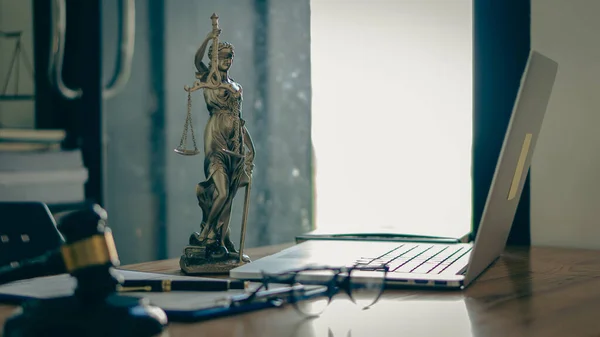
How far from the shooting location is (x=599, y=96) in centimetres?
154

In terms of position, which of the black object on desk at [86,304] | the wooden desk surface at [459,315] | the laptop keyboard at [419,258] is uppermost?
the black object on desk at [86,304]

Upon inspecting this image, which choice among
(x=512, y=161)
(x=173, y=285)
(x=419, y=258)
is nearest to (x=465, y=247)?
(x=419, y=258)

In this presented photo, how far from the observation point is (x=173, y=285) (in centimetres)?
91

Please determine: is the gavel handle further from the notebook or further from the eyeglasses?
the eyeglasses

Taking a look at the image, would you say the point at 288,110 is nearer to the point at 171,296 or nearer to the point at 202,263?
the point at 202,263

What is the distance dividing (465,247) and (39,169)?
0.92 m

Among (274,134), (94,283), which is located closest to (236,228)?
(274,134)

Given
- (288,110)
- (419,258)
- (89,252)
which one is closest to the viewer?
(89,252)

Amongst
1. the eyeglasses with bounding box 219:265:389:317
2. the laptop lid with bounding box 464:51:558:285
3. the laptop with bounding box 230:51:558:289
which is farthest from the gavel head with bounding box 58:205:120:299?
the laptop lid with bounding box 464:51:558:285

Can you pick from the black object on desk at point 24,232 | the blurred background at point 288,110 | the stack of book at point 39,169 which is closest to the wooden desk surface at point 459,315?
the black object on desk at point 24,232

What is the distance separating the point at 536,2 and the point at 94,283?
130 cm

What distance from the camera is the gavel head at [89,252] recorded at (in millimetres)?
654

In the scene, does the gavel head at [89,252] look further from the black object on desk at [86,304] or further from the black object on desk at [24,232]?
the black object on desk at [24,232]

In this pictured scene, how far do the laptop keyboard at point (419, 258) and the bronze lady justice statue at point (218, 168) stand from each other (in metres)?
0.22
